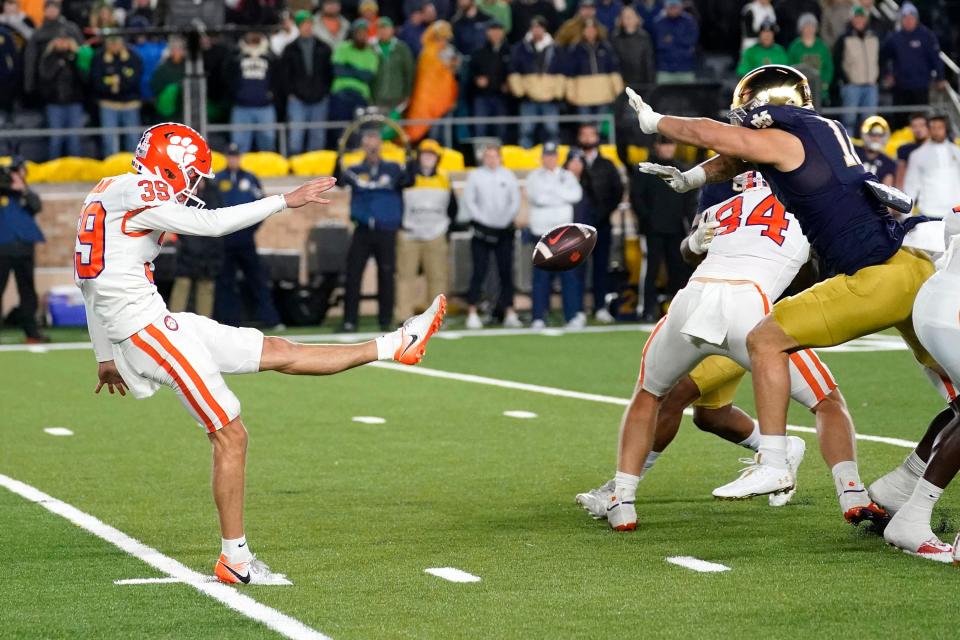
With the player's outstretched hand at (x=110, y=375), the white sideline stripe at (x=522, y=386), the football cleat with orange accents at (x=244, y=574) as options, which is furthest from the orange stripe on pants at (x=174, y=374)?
the white sideline stripe at (x=522, y=386)

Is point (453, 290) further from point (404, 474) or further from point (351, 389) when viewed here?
point (404, 474)

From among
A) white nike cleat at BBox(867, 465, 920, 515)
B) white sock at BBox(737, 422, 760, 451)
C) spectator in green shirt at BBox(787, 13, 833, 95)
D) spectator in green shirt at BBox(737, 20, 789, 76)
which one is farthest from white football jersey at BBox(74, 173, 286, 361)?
spectator in green shirt at BBox(737, 20, 789, 76)

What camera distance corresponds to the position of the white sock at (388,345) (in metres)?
7.04

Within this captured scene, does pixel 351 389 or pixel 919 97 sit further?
pixel 919 97

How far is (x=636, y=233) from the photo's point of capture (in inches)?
778

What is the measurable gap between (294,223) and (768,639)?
15.3 meters

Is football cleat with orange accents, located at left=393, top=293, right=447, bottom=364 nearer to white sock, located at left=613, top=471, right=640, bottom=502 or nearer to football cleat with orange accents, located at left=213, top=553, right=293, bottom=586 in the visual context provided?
white sock, located at left=613, top=471, right=640, bottom=502

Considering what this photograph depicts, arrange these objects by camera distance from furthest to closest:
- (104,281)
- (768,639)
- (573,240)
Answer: (573,240), (104,281), (768,639)

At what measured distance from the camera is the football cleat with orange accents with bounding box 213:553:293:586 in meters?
6.25

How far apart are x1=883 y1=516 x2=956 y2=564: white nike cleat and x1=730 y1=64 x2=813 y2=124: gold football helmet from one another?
1.69m

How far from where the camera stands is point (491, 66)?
67.1 feet

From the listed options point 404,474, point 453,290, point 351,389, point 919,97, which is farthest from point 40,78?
point 404,474

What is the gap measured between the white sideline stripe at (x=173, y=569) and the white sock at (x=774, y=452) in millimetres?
2094

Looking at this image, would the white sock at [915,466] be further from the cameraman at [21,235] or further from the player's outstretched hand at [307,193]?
the cameraman at [21,235]
